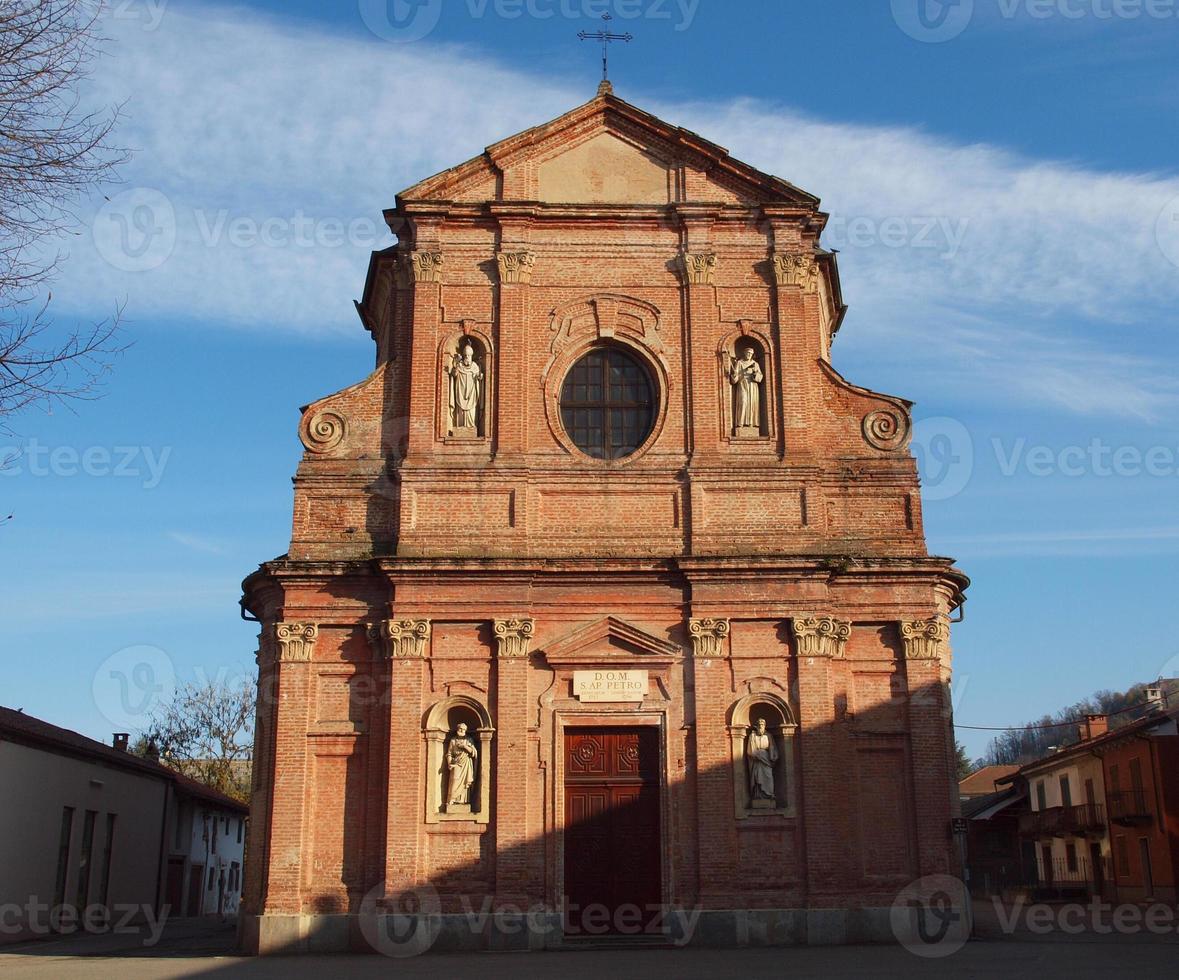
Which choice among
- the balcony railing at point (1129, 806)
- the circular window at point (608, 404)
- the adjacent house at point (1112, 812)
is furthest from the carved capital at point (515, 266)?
the balcony railing at point (1129, 806)

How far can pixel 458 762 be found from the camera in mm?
18578

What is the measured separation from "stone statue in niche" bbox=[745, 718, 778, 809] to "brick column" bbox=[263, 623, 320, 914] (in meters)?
6.61

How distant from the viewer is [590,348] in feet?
68.3

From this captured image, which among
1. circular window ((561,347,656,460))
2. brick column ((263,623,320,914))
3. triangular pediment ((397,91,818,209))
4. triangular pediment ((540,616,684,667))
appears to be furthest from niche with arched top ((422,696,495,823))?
triangular pediment ((397,91,818,209))

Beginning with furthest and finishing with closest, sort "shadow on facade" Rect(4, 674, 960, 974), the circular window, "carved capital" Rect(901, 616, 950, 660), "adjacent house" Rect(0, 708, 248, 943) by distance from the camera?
"adjacent house" Rect(0, 708, 248, 943)
the circular window
"carved capital" Rect(901, 616, 950, 660)
"shadow on facade" Rect(4, 674, 960, 974)

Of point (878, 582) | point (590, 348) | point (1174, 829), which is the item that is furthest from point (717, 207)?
point (1174, 829)

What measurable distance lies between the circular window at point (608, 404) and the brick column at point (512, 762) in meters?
3.37

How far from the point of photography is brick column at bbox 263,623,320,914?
59.5ft

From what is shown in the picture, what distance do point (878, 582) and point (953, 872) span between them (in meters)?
4.40

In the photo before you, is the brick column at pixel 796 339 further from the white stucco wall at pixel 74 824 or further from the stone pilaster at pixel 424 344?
the white stucco wall at pixel 74 824

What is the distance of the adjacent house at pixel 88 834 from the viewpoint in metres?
22.7

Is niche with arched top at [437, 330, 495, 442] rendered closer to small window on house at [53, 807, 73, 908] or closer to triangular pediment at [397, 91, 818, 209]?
triangular pediment at [397, 91, 818, 209]

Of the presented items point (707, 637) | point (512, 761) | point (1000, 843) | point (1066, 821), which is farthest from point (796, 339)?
point (1000, 843)

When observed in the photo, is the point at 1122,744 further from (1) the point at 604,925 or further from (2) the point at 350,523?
(2) the point at 350,523
